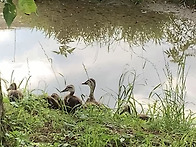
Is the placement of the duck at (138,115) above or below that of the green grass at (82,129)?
below

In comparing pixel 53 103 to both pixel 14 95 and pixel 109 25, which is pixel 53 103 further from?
pixel 109 25

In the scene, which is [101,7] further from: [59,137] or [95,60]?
[59,137]

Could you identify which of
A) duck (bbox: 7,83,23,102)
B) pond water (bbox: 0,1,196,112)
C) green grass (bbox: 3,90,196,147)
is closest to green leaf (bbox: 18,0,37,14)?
green grass (bbox: 3,90,196,147)

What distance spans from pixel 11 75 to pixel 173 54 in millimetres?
2110

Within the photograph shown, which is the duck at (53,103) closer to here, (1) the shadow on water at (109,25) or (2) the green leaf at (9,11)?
(1) the shadow on water at (109,25)

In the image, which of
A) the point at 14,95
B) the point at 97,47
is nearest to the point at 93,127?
the point at 14,95

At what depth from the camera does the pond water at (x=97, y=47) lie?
491cm

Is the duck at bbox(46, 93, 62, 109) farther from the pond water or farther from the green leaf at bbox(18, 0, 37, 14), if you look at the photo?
the green leaf at bbox(18, 0, 37, 14)

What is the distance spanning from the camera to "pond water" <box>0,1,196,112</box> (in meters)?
4.91

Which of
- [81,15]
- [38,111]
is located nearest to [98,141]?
[38,111]

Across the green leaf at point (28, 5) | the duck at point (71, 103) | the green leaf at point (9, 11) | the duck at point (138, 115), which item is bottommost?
the duck at point (138, 115)

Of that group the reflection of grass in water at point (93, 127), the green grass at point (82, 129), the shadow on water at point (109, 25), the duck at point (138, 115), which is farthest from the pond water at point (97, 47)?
the green grass at point (82, 129)

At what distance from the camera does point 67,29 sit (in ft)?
21.6

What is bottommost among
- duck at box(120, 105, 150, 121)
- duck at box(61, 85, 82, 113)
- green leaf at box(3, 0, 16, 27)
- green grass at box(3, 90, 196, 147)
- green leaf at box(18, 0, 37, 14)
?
duck at box(120, 105, 150, 121)
